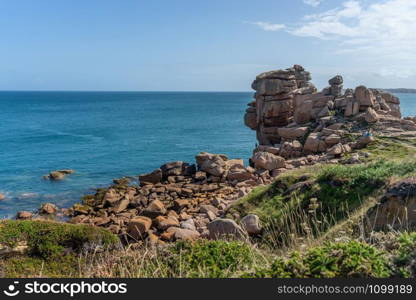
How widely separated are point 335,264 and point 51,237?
1128 centimetres

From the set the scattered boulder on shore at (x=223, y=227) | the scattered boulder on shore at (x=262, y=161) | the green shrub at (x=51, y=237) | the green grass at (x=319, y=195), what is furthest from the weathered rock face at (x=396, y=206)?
the green shrub at (x=51, y=237)

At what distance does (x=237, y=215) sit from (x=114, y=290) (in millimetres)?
11641

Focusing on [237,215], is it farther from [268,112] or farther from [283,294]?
[268,112]

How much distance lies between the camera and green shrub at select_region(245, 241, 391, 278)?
5609 mm

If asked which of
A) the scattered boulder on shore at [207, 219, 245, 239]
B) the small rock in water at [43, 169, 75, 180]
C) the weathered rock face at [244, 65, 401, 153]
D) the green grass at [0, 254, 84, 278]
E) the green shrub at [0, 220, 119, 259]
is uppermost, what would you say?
the weathered rock face at [244, 65, 401, 153]

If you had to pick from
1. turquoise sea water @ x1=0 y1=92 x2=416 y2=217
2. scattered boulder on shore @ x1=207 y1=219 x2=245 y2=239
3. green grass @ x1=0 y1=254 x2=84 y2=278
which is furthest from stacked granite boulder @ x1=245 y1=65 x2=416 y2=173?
green grass @ x1=0 y1=254 x2=84 y2=278

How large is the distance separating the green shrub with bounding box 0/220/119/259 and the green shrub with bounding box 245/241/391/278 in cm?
914

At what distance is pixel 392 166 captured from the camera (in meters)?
15.0

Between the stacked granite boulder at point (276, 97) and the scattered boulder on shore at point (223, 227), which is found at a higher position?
the stacked granite boulder at point (276, 97)

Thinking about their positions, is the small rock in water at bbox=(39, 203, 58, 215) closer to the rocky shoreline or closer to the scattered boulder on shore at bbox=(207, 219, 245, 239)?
the rocky shoreline

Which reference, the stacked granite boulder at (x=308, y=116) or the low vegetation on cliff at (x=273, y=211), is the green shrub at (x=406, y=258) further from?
the stacked granite boulder at (x=308, y=116)

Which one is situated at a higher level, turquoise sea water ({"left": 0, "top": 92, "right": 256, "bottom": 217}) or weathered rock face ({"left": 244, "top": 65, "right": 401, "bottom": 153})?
weathered rock face ({"left": 244, "top": 65, "right": 401, "bottom": 153})

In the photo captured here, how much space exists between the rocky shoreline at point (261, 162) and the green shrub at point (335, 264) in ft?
32.4

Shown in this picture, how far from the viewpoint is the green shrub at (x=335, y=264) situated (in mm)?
5609
